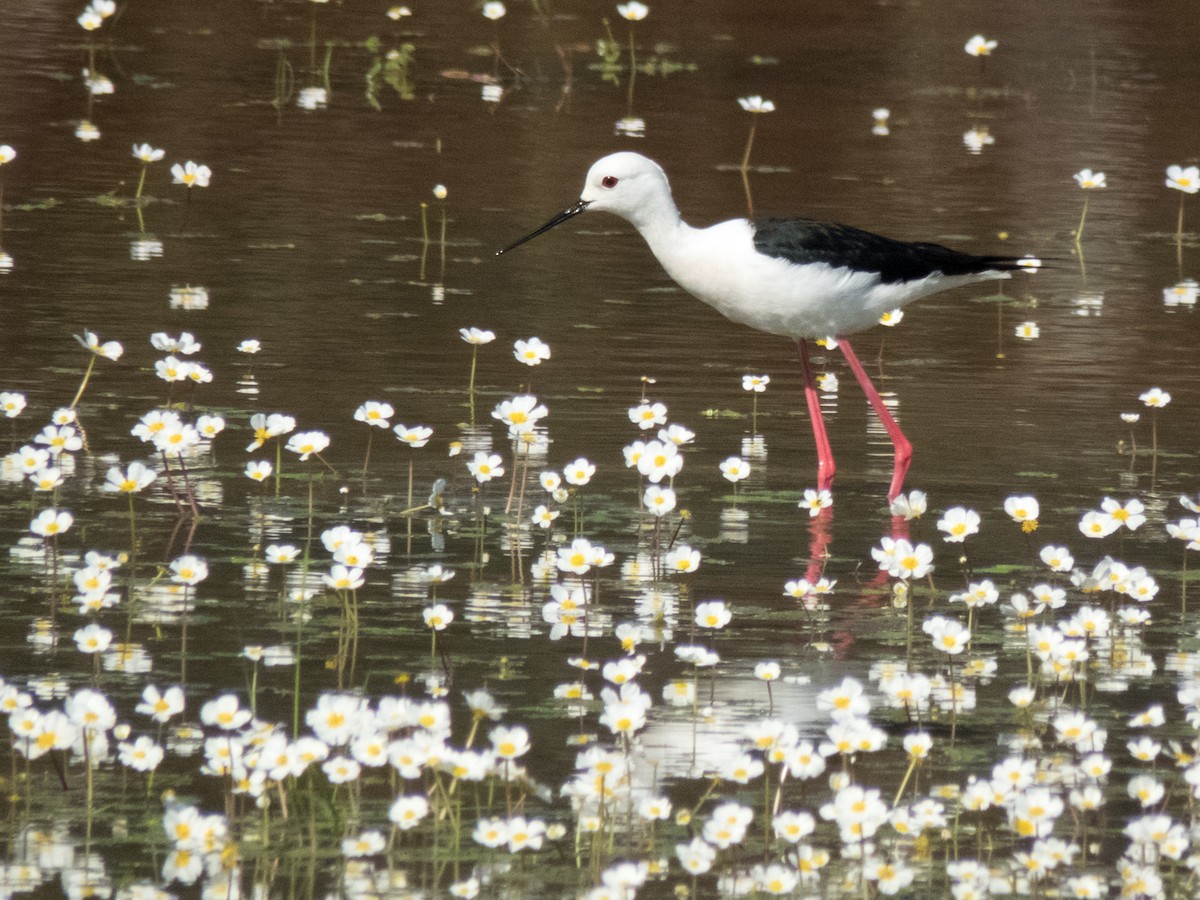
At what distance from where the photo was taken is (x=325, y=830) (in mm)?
4695

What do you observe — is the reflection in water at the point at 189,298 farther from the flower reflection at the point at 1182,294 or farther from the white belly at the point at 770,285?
the flower reflection at the point at 1182,294

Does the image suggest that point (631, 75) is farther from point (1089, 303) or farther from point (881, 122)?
point (1089, 303)

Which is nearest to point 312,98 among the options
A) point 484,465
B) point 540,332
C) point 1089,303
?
point 540,332

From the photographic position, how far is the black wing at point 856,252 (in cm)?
A: 815

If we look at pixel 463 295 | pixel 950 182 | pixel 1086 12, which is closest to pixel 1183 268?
pixel 950 182

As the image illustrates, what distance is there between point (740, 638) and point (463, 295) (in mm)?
4598

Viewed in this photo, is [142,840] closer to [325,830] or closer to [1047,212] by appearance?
[325,830]

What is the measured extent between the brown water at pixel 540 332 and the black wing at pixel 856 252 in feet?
2.04

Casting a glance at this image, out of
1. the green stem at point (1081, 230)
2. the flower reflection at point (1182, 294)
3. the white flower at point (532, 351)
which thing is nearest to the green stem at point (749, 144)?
the green stem at point (1081, 230)

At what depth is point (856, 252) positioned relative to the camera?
325 inches

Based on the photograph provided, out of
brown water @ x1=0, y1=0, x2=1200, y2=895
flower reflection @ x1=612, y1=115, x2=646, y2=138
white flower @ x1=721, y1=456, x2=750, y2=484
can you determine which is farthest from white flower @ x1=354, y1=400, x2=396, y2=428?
flower reflection @ x1=612, y1=115, x2=646, y2=138

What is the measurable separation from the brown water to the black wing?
0.62 m

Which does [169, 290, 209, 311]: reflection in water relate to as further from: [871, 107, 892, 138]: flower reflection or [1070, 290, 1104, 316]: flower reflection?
[871, 107, 892, 138]: flower reflection

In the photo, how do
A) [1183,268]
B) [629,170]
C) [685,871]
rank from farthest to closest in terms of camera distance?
1. [1183,268]
2. [629,170]
3. [685,871]
